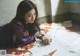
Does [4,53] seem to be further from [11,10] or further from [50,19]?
[50,19]

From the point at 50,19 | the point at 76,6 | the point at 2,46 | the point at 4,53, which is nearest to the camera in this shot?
the point at 4,53

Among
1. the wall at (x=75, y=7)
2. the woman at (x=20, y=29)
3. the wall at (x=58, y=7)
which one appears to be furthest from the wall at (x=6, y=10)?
the wall at (x=75, y=7)

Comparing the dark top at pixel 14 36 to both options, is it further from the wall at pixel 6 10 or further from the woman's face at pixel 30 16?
the wall at pixel 6 10

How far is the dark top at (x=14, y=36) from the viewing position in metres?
1.21

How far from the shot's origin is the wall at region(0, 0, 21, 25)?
1544 millimetres

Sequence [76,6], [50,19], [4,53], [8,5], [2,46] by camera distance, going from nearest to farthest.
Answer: [4,53] < [2,46] < [8,5] < [76,6] < [50,19]

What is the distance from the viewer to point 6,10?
5.16ft

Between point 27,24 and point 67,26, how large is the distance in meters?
0.47

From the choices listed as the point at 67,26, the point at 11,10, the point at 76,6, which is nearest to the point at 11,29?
the point at 11,10

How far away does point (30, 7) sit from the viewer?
1.21 meters

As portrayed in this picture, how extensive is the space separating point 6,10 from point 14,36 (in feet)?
1.47

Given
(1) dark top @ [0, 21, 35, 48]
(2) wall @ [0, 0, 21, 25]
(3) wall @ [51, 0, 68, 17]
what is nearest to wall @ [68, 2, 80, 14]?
(3) wall @ [51, 0, 68, 17]

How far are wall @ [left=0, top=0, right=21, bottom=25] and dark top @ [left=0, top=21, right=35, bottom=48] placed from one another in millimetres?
325

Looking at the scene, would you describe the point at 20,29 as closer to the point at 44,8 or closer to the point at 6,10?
the point at 6,10
